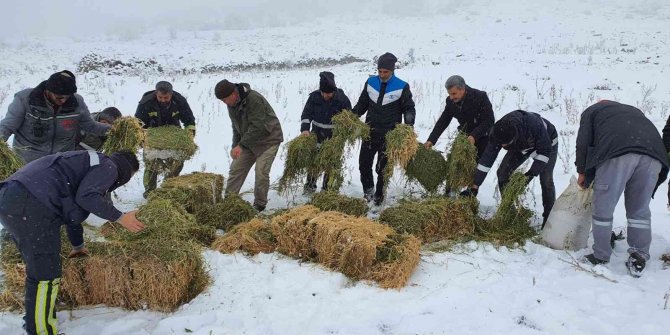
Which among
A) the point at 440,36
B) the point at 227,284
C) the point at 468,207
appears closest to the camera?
the point at 227,284

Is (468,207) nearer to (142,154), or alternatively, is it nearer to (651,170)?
(651,170)

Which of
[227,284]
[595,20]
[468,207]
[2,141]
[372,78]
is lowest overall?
[227,284]

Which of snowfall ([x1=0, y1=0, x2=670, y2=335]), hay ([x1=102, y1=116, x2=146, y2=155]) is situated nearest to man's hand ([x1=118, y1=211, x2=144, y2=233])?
snowfall ([x1=0, y1=0, x2=670, y2=335])

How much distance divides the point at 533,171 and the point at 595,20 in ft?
97.4

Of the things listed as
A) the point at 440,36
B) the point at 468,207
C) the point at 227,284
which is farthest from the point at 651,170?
the point at 440,36

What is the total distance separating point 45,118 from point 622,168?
6018 millimetres

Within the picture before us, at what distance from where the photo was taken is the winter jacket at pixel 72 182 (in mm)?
3237

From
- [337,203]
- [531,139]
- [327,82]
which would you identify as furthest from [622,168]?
[327,82]

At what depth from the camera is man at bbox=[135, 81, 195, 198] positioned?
6.32 metres

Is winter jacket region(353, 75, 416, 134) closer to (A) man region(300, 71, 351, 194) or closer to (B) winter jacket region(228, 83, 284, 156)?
(A) man region(300, 71, 351, 194)

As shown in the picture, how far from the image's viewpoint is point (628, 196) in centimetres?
439

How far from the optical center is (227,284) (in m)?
4.14

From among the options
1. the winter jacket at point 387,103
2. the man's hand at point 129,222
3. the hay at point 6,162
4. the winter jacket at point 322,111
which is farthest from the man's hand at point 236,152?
the man's hand at point 129,222

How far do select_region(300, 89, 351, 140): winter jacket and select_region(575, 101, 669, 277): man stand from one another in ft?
10.4
